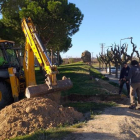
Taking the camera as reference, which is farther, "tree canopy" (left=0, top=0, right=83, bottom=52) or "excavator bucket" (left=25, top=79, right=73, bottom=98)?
"tree canopy" (left=0, top=0, right=83, bottom=52)

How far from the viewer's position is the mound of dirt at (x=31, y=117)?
5.99 metres

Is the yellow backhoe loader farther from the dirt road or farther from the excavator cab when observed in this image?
the dirt road

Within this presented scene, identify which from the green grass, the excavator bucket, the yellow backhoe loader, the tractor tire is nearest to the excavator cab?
the yellow backhoe loader

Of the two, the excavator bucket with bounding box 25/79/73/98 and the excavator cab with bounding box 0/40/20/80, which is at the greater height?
the excavator cab with bounding box 0/40/20/80

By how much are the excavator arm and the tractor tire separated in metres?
0.77

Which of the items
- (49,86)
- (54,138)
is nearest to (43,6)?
(49,86)

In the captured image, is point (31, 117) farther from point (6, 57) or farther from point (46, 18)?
point (46, 18)

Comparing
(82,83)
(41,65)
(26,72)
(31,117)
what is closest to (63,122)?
(31,117)

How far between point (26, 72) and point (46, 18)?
1087 centimetres

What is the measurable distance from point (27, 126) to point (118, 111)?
330 centimetres

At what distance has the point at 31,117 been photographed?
6375 mm

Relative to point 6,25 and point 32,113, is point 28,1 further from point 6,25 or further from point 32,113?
point 32,113

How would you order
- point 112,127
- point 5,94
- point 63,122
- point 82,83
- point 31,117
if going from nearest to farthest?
point 112,127
point 31,117
point 63,122
point 5,94
point 82,83

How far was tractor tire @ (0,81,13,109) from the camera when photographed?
8.60 meters
